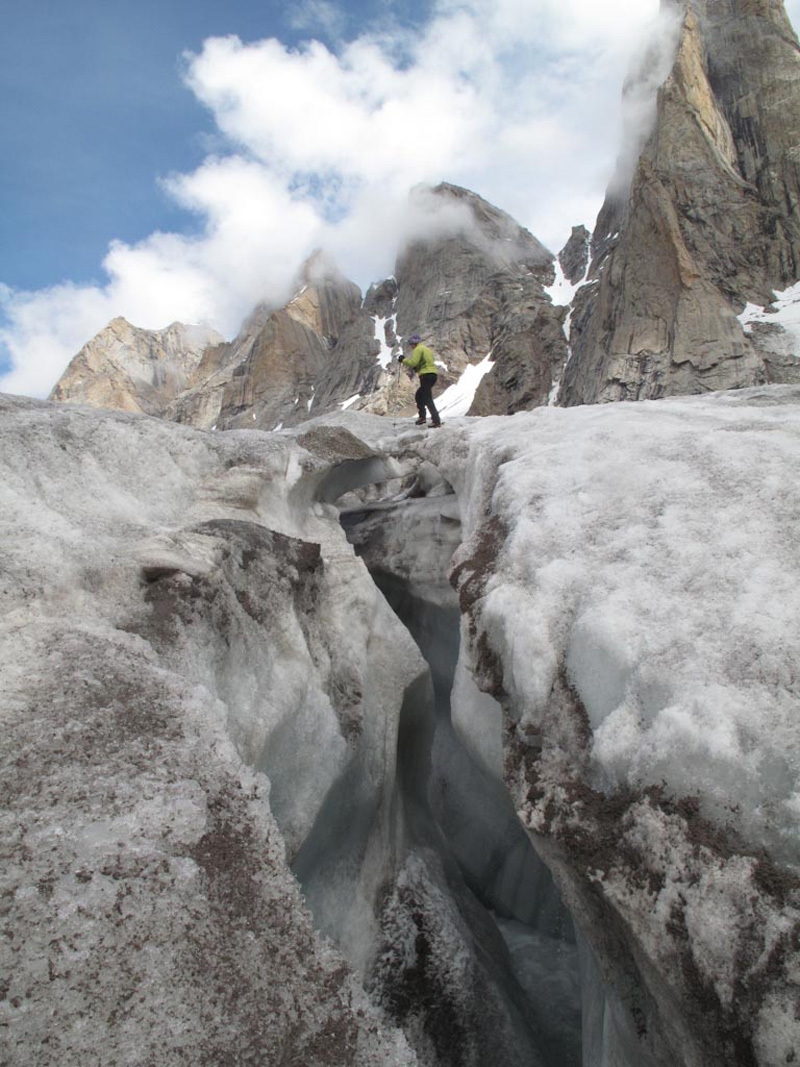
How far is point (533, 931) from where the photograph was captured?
6422 millimetres

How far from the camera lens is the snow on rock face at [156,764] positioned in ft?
5.94

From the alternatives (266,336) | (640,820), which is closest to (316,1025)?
(640,820)

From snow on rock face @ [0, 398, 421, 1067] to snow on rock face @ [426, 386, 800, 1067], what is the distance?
122 cm

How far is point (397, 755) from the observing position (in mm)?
5910

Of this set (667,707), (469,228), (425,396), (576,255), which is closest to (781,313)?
(425,396)

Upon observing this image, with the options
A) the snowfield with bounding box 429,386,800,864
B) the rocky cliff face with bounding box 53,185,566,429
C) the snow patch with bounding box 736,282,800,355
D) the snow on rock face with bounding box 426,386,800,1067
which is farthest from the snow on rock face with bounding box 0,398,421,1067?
the rocky cliff face with bounding box 53,185,566,429

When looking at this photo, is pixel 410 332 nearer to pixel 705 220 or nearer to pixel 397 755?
pixel 705 220

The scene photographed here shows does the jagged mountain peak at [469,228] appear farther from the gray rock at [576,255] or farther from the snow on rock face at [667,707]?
the snow on rock face at [667,707]

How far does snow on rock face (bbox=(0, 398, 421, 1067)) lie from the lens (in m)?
1.81

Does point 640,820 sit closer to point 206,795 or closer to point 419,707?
point 206,795

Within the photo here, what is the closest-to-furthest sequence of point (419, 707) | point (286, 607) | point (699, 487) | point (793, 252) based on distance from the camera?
point (699, 487), point (286, 607), point (419, 707), point (793, 252)

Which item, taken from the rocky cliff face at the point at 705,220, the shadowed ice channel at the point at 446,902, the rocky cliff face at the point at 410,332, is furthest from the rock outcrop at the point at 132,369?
the shadowed ice channel at the point at 446,902

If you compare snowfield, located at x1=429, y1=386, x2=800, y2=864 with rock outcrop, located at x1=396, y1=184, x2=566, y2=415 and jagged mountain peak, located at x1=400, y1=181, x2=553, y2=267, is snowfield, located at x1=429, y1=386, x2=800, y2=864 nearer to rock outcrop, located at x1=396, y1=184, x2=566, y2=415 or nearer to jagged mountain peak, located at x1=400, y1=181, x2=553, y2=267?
rock outcrop, located at x1=396, y1=184, x2=566, y2=415

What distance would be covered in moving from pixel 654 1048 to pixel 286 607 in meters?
3.41
